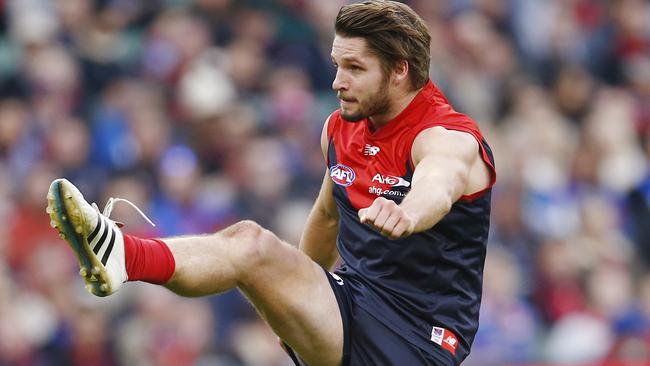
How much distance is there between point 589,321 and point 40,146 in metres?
4.73

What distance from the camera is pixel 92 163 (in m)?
10.5

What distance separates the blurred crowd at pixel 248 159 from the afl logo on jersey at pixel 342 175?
3766mm

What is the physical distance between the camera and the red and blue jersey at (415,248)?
591cm

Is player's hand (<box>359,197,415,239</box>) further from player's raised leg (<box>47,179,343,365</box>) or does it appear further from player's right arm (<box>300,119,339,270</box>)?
player's right arm (<box>300,119,339,270</box>)

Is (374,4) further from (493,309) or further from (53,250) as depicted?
(493,309)

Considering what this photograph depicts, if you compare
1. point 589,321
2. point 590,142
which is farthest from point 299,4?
point 589,321

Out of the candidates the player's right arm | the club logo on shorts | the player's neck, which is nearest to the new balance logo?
the player's neck

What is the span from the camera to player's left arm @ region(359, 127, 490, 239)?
4.91m

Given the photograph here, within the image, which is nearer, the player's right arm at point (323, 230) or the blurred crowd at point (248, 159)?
the player's right arm at point (323, 230)

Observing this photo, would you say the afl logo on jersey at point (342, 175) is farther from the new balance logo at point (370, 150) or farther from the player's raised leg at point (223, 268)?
the player's raised leg at point (223, 268)

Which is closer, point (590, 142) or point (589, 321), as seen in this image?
point (589, 321)

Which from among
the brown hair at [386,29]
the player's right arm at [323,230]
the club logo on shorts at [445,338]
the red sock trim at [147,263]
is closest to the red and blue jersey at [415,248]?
the club logo on shorts at [445,338]

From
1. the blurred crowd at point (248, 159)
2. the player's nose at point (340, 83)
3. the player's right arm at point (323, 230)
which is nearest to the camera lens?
the player's nose at point (340, 83)

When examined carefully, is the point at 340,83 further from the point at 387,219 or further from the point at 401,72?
the point at 387,219
